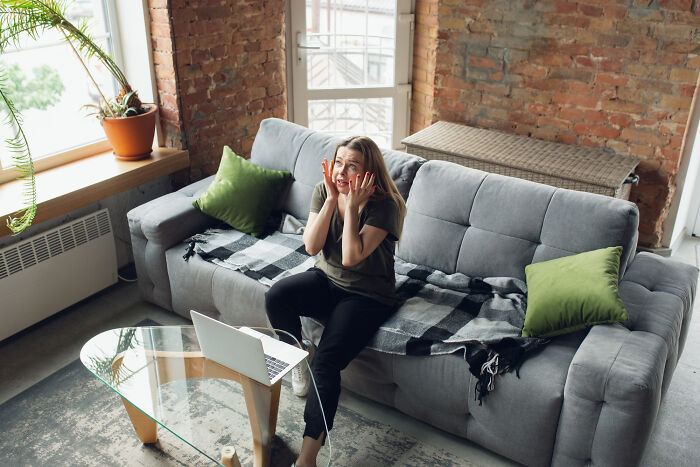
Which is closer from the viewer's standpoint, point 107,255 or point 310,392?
point 310,392

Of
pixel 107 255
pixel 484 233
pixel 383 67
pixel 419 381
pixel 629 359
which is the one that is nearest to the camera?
pixel 629 359

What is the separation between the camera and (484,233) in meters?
2.75

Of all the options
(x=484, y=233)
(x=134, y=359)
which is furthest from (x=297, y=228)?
(x=134, y=359)

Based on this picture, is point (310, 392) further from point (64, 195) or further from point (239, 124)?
point (239, 124)

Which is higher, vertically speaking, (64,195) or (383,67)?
(383,67)

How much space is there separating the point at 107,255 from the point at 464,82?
2430 millimetres

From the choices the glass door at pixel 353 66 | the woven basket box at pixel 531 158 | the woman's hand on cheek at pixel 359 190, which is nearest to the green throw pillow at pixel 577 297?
the woman's hand on cheek at pixel 359 190

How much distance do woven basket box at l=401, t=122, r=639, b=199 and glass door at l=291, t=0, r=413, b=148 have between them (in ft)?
1.81

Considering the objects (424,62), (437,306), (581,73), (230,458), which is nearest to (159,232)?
(437,306)

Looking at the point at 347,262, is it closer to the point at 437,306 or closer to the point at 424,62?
the point at 437,306

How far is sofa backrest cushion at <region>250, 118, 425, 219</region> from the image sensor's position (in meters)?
3.23

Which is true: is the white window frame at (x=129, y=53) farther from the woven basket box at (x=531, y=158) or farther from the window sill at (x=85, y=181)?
the woven basket box at (x=531, y=158)

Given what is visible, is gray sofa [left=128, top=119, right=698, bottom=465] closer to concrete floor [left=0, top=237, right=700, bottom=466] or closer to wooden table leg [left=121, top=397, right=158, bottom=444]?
concrete floor [left=0, top=237, right=700, bottom=466]

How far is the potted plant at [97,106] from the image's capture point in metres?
2.85
